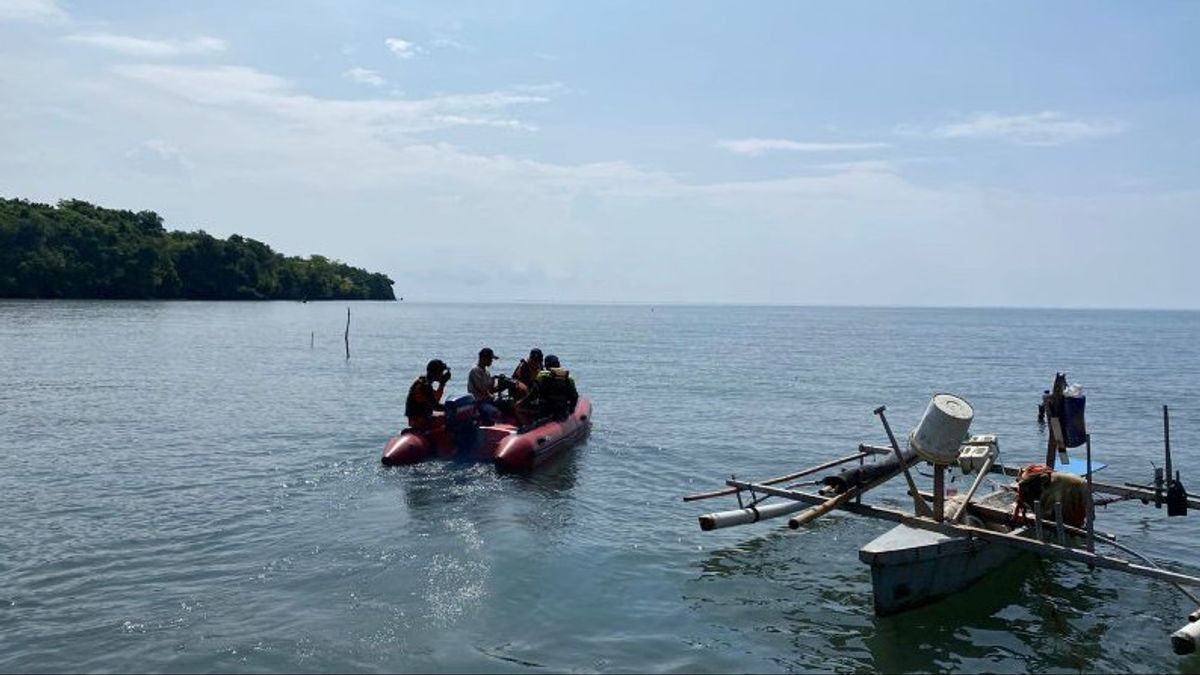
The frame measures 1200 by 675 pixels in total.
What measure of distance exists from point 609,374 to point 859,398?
1424 centimetres

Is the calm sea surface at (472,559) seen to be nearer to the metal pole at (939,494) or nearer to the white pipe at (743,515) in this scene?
the white pipe at (743,515)

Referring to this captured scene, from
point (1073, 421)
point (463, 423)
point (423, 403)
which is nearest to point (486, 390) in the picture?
A: point (463, 423)

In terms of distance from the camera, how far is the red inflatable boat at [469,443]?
62.3 feet

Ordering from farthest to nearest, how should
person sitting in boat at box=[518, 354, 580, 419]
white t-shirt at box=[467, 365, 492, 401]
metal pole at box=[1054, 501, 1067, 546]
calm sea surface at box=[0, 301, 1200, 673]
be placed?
person sitting in boat at box=[518, 354, 580, 419]
white t-shirt at box=[467, 365, 492, 401]
metal pole at box=[1054, 501, 1067, 546]
calm sea surface at box=[0, 301, 1200, 673]

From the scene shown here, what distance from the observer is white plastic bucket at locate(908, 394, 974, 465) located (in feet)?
40.3

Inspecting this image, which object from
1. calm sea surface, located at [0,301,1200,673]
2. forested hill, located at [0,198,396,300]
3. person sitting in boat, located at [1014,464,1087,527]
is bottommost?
calm sea surface, located at [0,301,1200,673]

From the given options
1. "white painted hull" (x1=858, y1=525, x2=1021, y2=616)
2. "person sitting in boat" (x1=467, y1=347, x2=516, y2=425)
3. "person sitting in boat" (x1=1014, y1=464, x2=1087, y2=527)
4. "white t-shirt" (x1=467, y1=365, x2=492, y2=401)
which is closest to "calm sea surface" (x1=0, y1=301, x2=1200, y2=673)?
"white painted hull" (x1=858, y1=525, x2=1021, y2=616)

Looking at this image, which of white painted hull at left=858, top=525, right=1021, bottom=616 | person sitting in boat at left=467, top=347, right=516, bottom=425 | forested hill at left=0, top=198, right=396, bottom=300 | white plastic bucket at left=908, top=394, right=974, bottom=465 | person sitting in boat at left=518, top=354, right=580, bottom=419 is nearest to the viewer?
white painted hull at left=858, top=525, right=1021, bottom=616

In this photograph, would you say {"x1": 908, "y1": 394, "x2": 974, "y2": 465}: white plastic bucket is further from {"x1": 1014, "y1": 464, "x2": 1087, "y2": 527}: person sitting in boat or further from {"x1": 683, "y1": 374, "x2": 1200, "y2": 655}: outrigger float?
{"x1": 1014, "y1": 464, "x2": 1087, "y2": 527}: person sitting in boat

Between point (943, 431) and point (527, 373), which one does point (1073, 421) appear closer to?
point (943, 431)

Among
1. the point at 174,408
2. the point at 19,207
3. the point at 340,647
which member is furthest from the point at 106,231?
the point at 340,647

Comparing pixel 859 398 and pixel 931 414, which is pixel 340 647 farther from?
pixel 859 398

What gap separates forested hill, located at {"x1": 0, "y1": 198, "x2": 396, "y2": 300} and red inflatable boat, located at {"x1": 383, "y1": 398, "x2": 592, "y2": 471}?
115 m

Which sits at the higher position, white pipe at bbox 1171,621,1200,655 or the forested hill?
the forested hill
